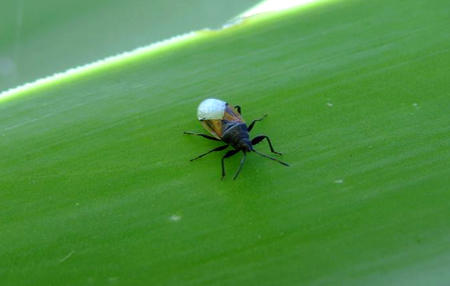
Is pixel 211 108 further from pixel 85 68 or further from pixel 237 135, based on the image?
pixel 85 68

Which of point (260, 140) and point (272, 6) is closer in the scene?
point (260, 140)

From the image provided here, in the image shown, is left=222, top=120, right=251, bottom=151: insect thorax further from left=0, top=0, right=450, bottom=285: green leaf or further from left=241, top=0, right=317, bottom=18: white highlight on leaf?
left=241, top=0, right=317, bottom=18: white highlight on leaf

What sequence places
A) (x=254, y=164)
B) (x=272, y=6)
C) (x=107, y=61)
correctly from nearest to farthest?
(x=254, y=164) → (x=107, y=61) → (x=272, y=6)

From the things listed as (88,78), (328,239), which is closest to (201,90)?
(88,78)

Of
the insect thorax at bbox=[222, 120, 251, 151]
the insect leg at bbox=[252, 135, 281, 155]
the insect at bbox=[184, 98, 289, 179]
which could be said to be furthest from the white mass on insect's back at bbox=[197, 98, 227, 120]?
the insect leg at bbox=[252, 135, 281, 155]

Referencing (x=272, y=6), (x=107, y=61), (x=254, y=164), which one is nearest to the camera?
(x=254, y=164)

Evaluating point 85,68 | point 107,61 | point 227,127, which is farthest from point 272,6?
point 85,68

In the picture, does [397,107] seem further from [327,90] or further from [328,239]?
[328,239]
